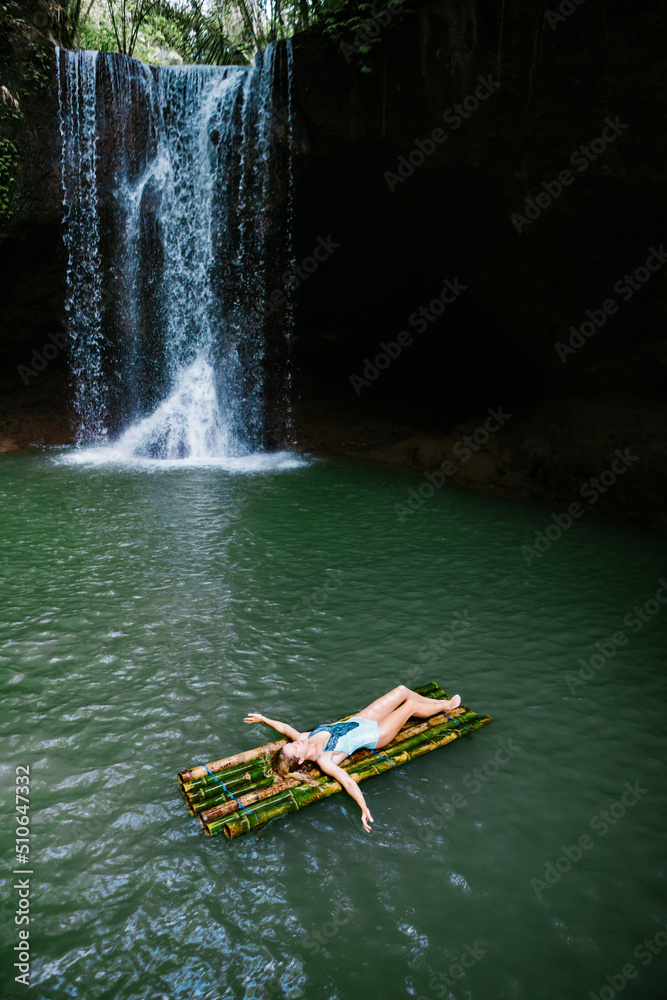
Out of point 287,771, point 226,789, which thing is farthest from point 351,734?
point 226,789

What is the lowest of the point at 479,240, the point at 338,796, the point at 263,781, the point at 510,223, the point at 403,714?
the point at 338,796

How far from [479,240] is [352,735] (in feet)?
35.7

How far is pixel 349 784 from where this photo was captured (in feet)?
13.3

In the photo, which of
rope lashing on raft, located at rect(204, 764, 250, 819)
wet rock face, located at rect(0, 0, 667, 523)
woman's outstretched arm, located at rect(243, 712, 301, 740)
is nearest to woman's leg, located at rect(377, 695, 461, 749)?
woman's outstretched arm, located at rect(243, 712, 301, 740)

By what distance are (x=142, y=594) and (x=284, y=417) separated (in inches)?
399

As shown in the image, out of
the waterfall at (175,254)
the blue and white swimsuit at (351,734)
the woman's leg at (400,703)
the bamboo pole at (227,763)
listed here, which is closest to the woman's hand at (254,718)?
the bamboo pole at (227,763)

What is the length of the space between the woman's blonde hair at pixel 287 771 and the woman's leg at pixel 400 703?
0.68 m

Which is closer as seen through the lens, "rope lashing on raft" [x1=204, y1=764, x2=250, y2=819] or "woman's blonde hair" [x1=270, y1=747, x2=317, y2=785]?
"rope lashing on raft" [x1=204, y1=764, x2=250, y2=819]

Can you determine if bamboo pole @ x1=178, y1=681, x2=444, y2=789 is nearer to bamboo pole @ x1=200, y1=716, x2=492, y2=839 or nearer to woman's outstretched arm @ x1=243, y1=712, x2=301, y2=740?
woman's outstretched arm @ x1=243, y1=712, x2=301, y2=740

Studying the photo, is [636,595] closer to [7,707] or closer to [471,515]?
[471,515]

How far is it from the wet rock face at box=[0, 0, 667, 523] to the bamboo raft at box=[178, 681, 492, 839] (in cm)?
756

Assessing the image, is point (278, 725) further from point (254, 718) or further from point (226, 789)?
point (226, 789)

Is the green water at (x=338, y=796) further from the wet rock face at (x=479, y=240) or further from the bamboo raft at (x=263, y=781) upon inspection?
the wet rock face at (x=479, y=240)

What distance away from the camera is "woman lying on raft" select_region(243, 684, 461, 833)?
418cm
